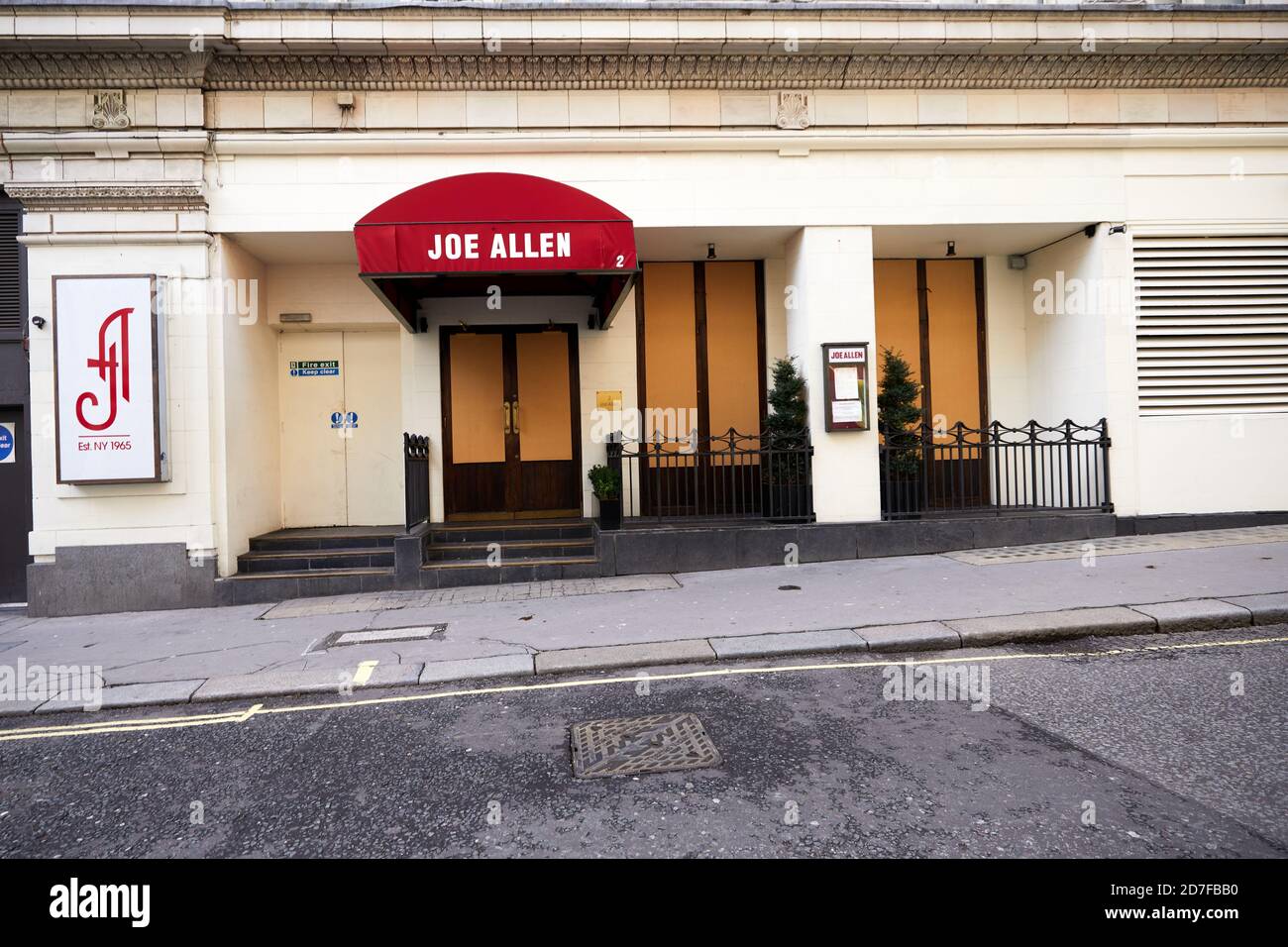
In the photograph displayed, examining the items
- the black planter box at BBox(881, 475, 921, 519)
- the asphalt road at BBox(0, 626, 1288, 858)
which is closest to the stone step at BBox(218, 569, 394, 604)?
the asphalt road at BBox(0, 626, 1288, 858)

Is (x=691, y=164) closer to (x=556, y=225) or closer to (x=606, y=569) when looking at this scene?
(x=556, y=225)

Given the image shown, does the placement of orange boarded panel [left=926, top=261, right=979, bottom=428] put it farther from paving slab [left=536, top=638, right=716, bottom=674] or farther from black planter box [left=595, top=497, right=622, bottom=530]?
paving slab [left=536, top=638, right=716, bottom=674]

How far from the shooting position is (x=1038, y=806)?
3.36 meters

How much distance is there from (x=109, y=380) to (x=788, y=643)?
29.0 feet

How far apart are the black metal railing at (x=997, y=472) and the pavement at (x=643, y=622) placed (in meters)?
1.19

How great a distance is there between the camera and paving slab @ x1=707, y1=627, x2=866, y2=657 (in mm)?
6070

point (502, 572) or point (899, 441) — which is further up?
point (899, 441)

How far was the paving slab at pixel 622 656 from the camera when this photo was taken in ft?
19.4

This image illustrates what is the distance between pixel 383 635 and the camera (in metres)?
7.14

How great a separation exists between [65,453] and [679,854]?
958cm

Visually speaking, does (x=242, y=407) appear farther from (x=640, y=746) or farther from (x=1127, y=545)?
(x=1127, y=545)

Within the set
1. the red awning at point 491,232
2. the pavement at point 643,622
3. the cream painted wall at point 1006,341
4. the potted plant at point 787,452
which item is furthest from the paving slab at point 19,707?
the cream painted wall at point 1006,341

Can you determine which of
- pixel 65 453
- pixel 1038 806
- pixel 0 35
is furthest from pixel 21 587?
pixel 1038 806

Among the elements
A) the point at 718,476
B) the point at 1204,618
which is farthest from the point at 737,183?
the point at 1204,618
